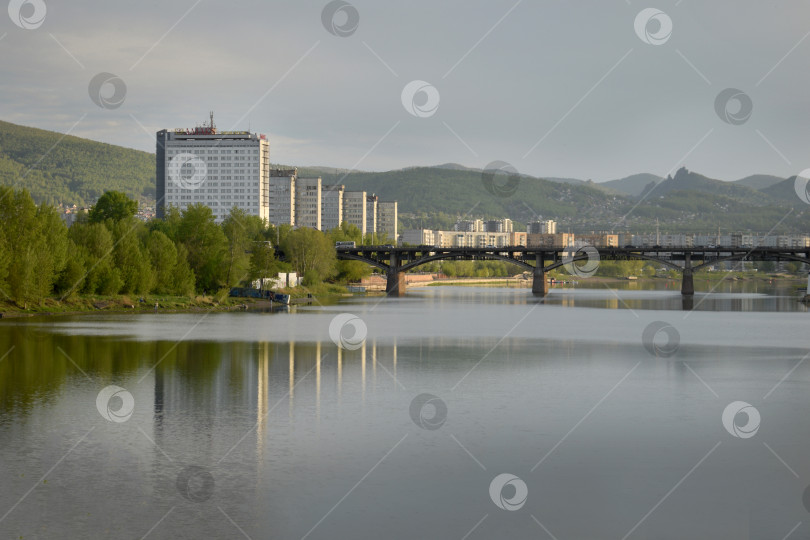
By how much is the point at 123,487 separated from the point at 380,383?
17.7 meters

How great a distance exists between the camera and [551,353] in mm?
50250

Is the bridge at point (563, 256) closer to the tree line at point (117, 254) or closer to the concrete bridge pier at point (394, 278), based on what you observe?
the concrete bridge pier at point (394, 278)

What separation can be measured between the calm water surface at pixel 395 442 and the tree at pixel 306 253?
257 ft

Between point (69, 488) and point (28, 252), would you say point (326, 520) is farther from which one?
point (28, 252)

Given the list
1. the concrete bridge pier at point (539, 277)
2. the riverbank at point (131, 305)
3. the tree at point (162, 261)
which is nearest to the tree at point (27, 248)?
the riverbank at point (131, 305)

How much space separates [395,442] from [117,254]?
207 ft

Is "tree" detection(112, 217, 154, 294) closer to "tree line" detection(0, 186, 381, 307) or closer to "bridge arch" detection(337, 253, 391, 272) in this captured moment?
"tree line" detection(0, 186, 381, 307)

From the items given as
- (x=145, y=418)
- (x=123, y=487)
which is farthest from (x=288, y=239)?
(x=123, y=487)

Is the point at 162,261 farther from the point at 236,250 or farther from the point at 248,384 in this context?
the point at 248,384

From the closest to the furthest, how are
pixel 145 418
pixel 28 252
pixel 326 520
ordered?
pixel 326 520 → pixel 145 418 → pixel 28 252

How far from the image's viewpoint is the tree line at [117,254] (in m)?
69.9

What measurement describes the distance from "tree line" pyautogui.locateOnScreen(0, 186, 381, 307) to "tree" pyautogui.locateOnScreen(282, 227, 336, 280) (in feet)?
7.95

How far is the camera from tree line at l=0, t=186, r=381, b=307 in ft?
229

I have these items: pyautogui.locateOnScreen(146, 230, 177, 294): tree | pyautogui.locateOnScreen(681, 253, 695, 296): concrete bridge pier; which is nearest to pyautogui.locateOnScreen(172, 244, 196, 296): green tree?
pyautogui.locateOnScreen(146, 230, 177, 294): tree
